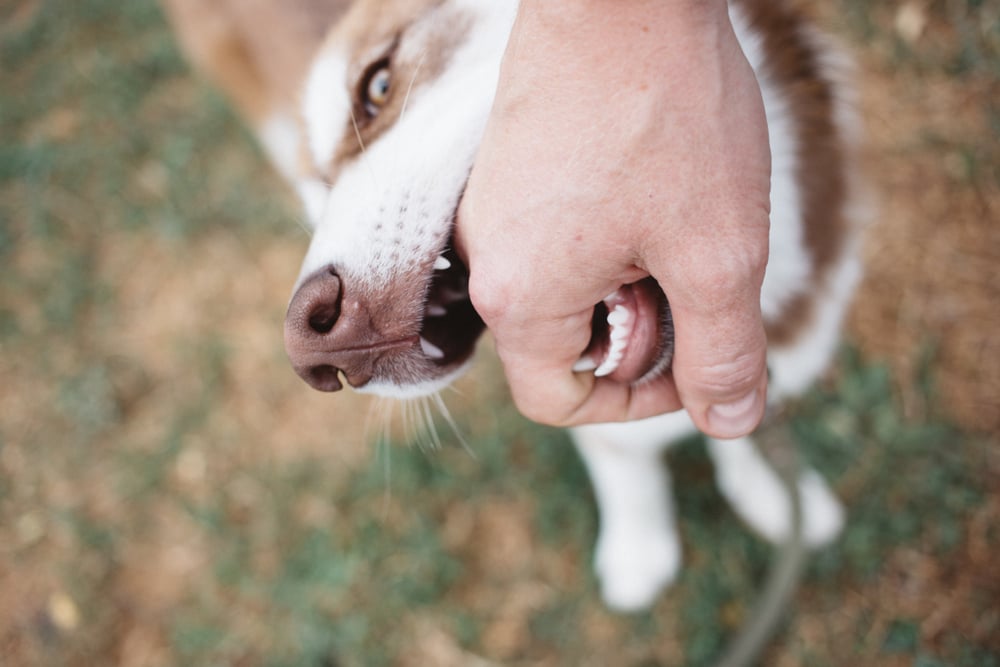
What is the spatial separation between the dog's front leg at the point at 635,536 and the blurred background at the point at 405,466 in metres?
0.06

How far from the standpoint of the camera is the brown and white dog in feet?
3.97

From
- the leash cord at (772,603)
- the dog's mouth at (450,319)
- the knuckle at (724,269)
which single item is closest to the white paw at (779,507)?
the leash cord at (772,603)

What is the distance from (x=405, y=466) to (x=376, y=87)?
1426 millimetres

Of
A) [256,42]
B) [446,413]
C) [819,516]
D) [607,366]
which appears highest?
[256,42]

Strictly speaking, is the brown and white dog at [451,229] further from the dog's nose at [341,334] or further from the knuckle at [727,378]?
the knuckle at [727,378]

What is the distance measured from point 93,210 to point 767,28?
9.88 ft

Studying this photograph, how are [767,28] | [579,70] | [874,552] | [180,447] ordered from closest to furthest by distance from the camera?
[579,70]
[767,28]
[874,552]
[180,447]

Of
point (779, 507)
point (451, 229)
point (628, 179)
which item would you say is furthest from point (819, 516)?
point (628, 179)

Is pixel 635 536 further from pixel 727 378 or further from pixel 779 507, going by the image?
pixel 727 378

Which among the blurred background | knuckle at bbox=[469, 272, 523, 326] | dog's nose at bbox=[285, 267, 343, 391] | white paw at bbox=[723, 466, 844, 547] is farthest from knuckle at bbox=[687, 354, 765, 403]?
white paw at bbox=[723, 466, 844, 547]

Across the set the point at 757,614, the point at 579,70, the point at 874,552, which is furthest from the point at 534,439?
the point at 579,70

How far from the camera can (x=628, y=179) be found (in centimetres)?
91

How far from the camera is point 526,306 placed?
982mm

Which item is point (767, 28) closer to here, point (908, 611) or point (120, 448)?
point (908, 611)
